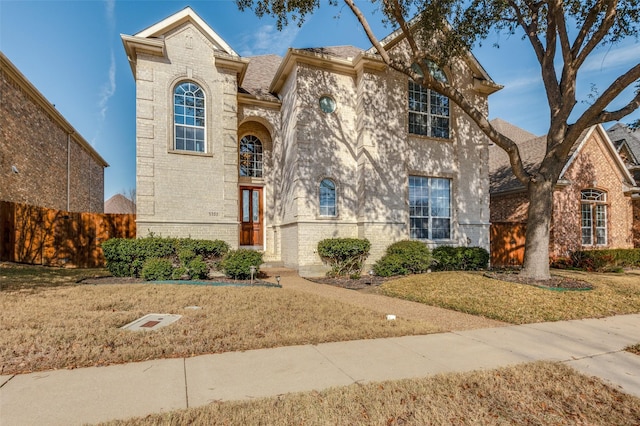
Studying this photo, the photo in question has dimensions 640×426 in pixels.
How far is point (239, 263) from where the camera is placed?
10.2 metres

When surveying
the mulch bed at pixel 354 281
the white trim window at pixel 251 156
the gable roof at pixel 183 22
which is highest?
the gable roof at pixel 183 22

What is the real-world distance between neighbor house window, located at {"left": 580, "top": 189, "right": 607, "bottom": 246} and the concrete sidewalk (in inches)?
603

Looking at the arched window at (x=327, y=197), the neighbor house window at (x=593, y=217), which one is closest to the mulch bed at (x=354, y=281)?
the arched window at (x=327, y=197)

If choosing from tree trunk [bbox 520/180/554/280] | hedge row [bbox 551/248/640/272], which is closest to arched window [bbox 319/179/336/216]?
tree trunk [bbox 520/180/554/280]

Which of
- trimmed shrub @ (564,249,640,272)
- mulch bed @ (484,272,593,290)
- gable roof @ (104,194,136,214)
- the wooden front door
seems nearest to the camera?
mulch bed @ (484,272,593,290)

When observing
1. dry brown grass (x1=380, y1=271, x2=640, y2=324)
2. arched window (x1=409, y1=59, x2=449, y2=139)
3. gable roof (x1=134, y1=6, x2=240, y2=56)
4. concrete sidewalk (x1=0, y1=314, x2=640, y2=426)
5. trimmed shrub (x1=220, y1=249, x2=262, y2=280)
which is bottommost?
dry brown grass (x1=380, y1=271, x2=640, y2=324)

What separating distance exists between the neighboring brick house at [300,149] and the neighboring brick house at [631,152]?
1088 centimetres

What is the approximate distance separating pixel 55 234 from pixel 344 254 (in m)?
11.1

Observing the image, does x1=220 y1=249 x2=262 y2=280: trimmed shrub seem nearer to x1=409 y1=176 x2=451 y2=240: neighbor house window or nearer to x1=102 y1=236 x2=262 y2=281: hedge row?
x1=102 y1=236 x2=262 y2=281: hedge row

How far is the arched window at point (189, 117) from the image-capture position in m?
12.0

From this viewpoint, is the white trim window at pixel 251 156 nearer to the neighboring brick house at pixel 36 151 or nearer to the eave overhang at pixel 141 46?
the eave overhang at pixel 141 46

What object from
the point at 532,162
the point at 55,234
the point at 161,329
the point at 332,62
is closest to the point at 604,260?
the point at 532,162

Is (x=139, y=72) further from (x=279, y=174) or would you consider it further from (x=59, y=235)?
(x=59, y=235)

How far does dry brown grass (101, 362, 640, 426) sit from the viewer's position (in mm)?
2688
